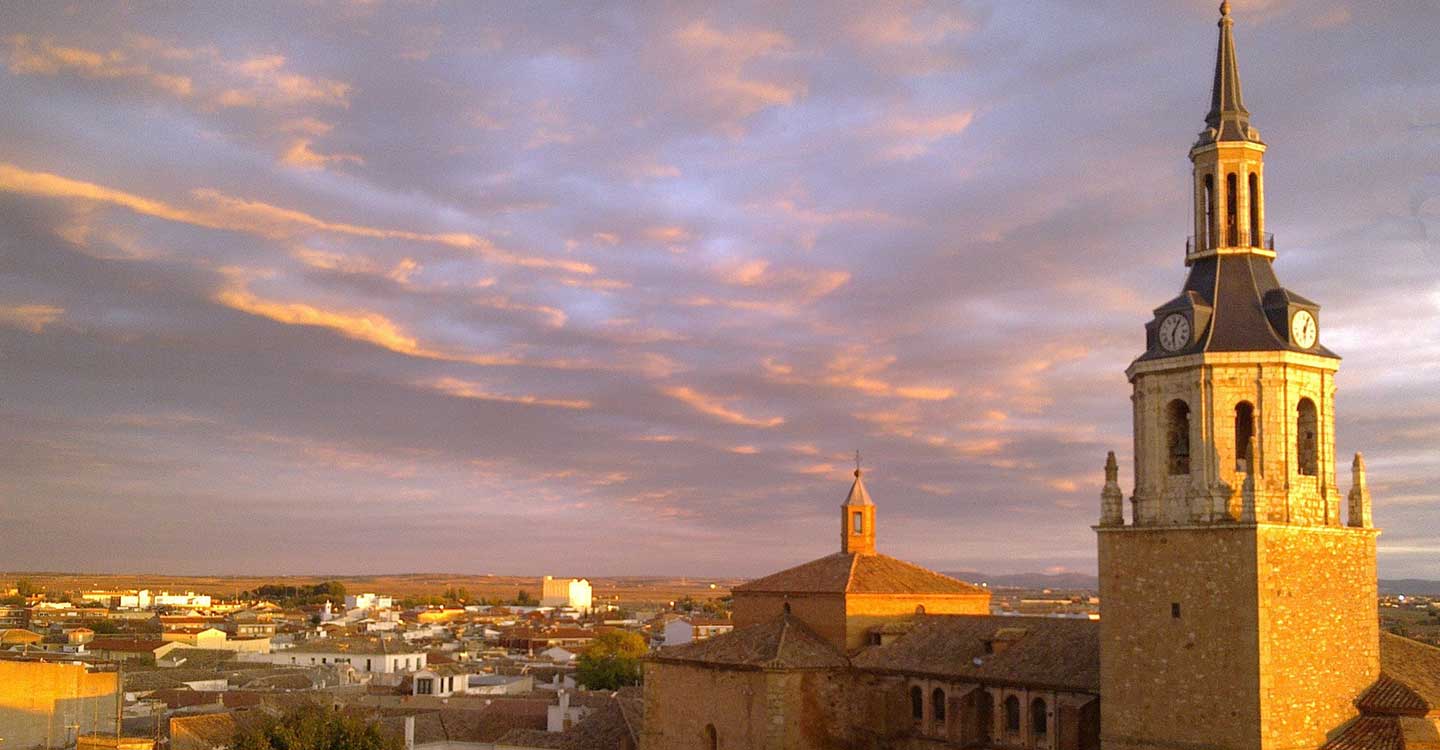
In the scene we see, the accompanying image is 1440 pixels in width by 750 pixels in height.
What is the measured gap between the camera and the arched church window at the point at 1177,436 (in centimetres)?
2500

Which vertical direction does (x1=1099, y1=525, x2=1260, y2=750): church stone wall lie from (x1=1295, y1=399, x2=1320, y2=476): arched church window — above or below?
below

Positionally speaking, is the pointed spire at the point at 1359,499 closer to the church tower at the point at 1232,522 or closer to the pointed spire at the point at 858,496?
the church tower at the point at 1232,522

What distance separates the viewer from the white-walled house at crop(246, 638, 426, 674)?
86.9 metres

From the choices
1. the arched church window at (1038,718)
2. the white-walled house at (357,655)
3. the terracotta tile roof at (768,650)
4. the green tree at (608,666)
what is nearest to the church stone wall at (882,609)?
the terracotta tile roof at (768,650)

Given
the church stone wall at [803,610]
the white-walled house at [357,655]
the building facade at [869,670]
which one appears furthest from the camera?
the white-walled house at [357,655]

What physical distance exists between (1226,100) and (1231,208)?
2.17 meters

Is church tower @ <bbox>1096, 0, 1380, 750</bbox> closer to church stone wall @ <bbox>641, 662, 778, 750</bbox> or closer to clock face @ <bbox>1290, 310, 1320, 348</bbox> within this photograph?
clock face @ <bbox>1290, 310, 1320, 348</bbox>

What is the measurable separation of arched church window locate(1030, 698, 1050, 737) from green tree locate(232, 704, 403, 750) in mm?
15910

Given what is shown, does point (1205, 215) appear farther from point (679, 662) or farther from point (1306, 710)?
point (679, 662)

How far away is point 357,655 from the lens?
89.1 meters

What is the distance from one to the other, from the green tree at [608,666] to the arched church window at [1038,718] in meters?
42.6

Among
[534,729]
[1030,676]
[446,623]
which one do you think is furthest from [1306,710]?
[446,623]

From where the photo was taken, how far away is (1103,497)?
1024 inches

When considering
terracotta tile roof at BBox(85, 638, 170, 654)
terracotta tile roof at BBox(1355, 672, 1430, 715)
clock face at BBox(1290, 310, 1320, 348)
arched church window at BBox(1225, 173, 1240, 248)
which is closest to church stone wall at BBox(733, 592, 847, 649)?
terracotta tile roof at BBox(1355, 672, 1430, 715)
